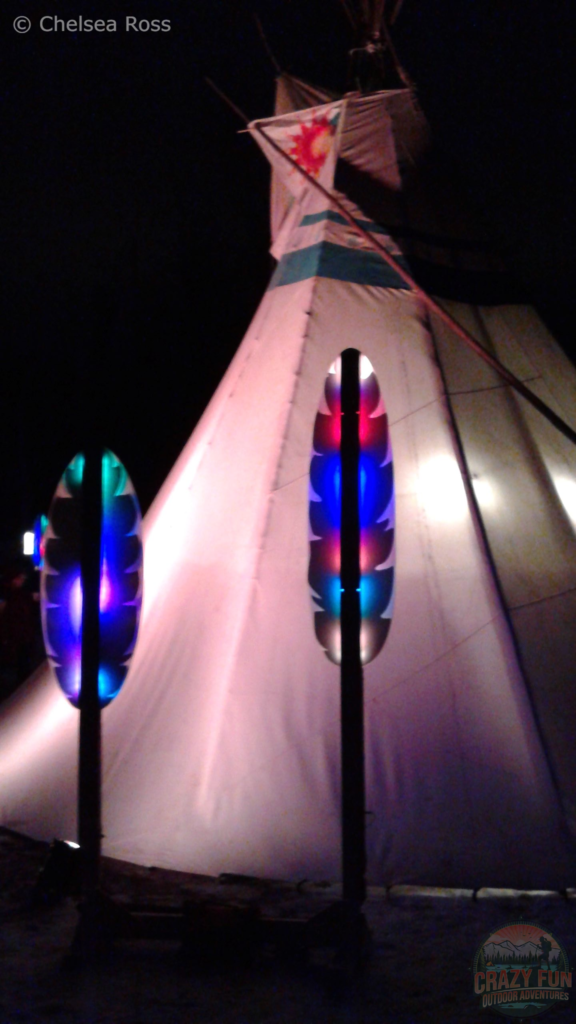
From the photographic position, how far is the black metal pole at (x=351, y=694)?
405cm

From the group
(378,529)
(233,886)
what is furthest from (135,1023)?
(378,529)

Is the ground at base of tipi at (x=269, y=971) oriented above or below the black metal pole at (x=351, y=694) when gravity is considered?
below

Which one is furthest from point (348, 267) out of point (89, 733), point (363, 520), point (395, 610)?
point (89, 733)

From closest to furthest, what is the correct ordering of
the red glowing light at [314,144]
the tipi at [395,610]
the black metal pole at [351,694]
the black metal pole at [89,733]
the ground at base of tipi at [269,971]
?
the ground at base of tipi at [269,971], the black metal pole at [351,694], the black metal pole at [89,733], the tipi at [395,610], the red glowing light at [314,144]

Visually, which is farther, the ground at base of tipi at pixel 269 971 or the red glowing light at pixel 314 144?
the red glowing light at pixel 314 144

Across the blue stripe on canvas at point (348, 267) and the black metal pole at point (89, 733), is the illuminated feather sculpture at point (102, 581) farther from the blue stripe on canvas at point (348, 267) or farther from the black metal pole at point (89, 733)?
the blue stripe on canvas at point (348, 267)

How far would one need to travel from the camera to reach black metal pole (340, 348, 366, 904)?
4.05m

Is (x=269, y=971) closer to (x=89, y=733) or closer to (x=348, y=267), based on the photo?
(x=89, y=733)

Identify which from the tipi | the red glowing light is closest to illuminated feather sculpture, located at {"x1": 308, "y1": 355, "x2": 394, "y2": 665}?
the tipi

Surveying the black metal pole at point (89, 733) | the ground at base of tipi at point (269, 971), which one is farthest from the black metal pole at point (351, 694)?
the black metal pole at point (89, 733)

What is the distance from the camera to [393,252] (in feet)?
23.0

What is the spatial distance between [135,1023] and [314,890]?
1.49m

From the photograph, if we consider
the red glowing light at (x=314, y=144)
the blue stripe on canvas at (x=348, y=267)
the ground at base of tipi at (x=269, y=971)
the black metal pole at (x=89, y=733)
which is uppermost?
the red glowing light at (x=314, y=144)

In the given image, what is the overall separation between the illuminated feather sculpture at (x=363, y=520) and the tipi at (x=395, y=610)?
1.39 m
